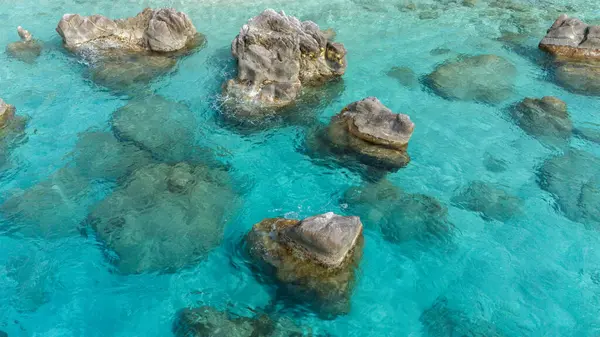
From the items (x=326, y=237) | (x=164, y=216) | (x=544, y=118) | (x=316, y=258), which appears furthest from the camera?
(x=544, y=118)

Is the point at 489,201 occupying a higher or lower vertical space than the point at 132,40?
lower

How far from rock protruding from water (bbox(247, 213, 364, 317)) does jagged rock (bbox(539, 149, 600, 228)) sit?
295 inches

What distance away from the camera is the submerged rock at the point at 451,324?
404 inches

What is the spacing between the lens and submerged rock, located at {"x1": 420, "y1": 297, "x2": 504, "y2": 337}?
10250 mm

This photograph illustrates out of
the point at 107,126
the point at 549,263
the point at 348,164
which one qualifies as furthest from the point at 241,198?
the point at 549,263

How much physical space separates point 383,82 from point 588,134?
8618 millimetres

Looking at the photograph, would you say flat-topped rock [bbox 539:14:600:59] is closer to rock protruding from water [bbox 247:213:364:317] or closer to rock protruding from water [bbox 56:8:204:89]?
rock protruding from water [bbox 247:213:364:317]

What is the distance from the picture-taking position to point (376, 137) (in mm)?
15266

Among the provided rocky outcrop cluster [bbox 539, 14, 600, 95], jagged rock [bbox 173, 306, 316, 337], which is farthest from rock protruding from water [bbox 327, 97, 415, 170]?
rocky outcrop cluster [bbox 539, 14, 600, 95]

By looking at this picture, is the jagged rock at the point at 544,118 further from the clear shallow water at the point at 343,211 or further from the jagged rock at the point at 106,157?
the jagged rock at the point at 106,157

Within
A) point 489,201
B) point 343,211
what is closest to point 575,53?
point 489,201

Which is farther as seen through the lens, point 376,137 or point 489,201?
point 376,137

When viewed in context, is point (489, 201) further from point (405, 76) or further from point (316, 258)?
point (405, 76)

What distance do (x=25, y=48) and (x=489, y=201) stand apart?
2330 cm
